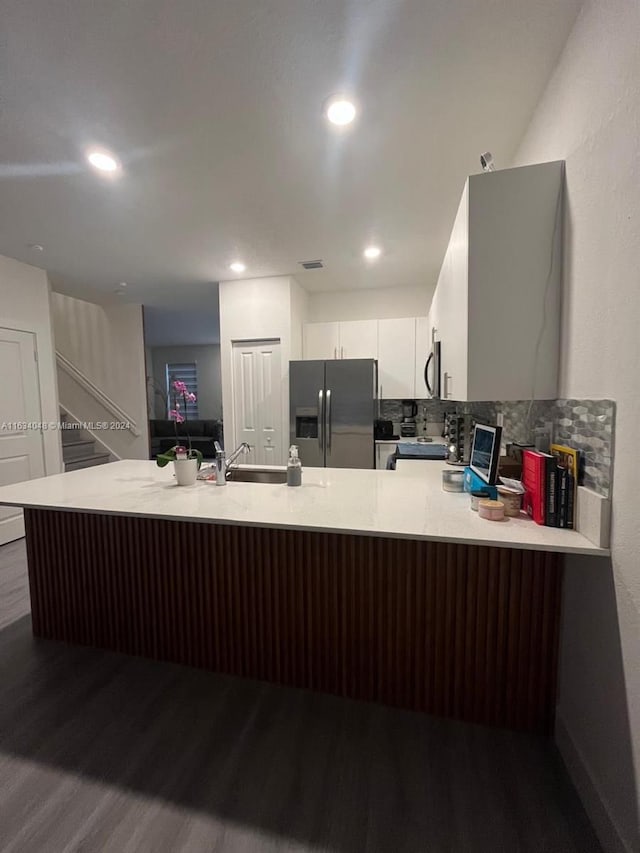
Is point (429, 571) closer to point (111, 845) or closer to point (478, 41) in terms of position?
point (111, 845)

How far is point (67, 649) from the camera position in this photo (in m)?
1.92

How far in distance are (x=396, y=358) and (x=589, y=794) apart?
3356 millimetres

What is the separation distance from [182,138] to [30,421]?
10.0ft

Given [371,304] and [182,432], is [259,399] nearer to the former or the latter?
[371,304]

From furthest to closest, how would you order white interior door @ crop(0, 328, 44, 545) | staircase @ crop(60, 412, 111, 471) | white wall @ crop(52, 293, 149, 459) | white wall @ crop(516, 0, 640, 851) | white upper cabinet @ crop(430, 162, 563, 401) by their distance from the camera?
white wall @ crop(52, 293, 149, 459)
staircase @ crop(60, 412, 111, 471)
white interior door @ crop(0, 328, 44, 545)
white upper cabinet @ crop(430, 162, 563, 401)
white wall @ crop(516, 0, 640, 851)

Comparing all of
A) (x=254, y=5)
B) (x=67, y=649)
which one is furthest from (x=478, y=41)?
(x=67, y=649)

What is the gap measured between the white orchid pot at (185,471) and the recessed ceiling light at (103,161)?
1612 millimetres

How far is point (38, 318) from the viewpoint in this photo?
11.8 ft

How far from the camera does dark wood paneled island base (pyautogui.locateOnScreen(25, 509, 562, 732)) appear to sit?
1.39 meters

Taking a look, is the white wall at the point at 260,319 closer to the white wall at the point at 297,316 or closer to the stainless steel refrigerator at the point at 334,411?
the white wall at the point at 297,316

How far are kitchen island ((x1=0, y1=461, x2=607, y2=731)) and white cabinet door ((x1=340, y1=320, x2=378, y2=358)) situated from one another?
226 centimetres

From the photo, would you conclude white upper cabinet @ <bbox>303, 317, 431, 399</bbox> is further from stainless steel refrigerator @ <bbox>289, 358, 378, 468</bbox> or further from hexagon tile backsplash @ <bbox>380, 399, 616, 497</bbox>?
hexagon tile backsplash @ <bbox>380, 399, 616, 497</bbox>

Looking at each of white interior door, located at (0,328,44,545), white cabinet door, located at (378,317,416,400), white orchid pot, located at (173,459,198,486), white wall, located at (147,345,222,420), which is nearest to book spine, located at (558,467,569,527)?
white orchid pot, located at (173,459,198,486)

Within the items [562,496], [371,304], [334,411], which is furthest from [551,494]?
[371,304]
